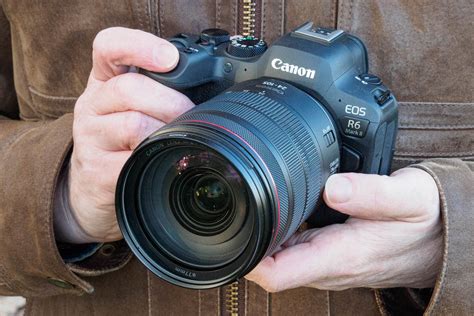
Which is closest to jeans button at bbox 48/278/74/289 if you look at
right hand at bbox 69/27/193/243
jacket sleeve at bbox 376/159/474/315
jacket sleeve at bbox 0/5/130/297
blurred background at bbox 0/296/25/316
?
jacket sleeve at bbox 0/5/130/297

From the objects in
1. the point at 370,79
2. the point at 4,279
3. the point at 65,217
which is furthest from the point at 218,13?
the point at 4,279

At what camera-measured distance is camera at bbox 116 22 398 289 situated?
Result: 0.81m

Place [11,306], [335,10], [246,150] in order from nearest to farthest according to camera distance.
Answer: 1. [246,150]
2. [335,10]
3. [11,306]

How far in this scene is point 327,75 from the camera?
942 mm

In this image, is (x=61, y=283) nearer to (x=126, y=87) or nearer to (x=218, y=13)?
(x=126, y=87)

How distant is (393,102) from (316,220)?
184 mm

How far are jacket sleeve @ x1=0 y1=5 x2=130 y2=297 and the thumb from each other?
398 millimetres

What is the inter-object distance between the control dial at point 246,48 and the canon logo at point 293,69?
0.11 feet

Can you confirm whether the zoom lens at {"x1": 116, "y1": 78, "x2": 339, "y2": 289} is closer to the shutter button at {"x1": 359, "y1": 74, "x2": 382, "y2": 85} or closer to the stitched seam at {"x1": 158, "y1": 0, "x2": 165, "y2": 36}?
the shutter button at {"x1": 359, "y1": 74, "x2": 382, "y2": 85}

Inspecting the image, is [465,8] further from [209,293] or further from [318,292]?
[209,293]

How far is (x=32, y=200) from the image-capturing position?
1062 millimetres

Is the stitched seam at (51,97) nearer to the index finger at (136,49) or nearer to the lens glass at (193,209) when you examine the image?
the index finger at (136,49)

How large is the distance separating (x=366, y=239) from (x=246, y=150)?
0.72 feet

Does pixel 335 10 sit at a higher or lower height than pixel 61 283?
higher
